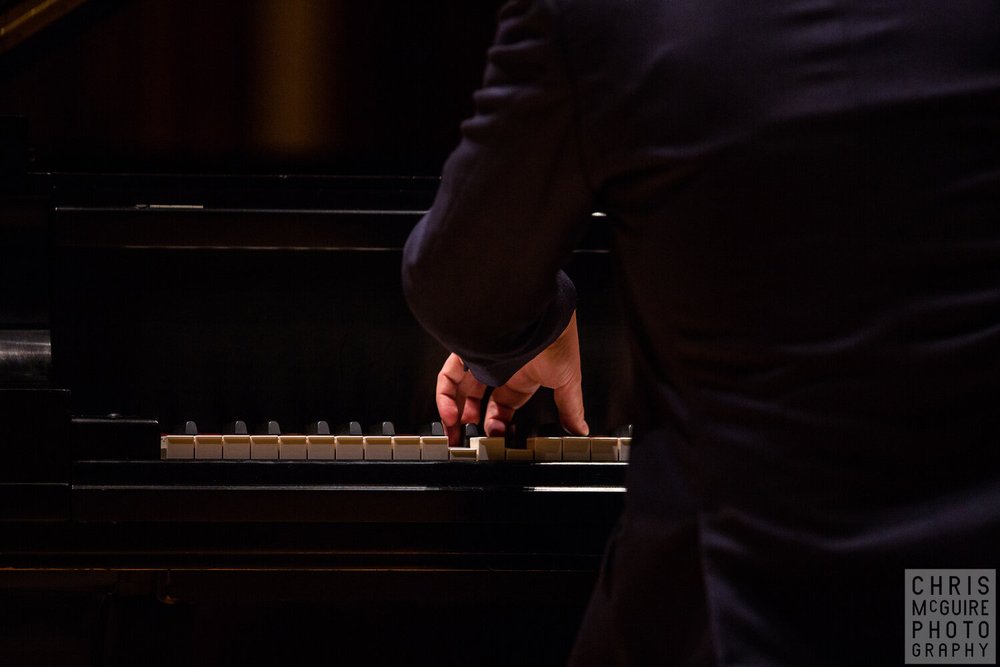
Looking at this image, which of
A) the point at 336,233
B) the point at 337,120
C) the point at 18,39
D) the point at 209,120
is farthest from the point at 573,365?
the point at 18,39

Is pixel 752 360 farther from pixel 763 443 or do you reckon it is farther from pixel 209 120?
pixel 209 120

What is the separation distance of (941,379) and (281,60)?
4.29 feet

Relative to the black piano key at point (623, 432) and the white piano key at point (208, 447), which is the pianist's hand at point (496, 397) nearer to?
the black piano key at point (623, 432)

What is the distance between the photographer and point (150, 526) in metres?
1.29

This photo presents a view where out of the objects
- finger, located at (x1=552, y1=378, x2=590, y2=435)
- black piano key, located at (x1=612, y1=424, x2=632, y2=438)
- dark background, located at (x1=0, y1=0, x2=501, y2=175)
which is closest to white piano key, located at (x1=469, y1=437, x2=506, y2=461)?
finger, located at (x1=552, y1=378, x2=590, y2=435)

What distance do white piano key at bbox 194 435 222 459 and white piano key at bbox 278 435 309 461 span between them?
9 cm

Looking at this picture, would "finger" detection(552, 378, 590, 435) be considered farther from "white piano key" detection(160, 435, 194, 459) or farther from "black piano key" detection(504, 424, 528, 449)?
"white piano key" detection(160, 435, 194, 459)

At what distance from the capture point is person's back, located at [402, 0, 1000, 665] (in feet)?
1.84

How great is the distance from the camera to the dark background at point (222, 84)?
5.06ft

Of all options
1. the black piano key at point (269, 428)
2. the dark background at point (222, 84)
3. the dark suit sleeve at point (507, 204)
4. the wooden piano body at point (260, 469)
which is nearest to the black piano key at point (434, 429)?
the wooden piano body at point (260, 469)

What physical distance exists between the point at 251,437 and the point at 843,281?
0.94 meters

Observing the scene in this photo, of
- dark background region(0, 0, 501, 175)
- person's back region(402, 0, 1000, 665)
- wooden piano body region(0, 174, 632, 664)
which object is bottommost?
wooden piano body region(0, 174, 632, 664)

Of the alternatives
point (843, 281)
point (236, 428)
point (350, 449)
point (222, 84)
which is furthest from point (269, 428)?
point (843, 281)

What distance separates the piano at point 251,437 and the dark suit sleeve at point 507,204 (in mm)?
622
